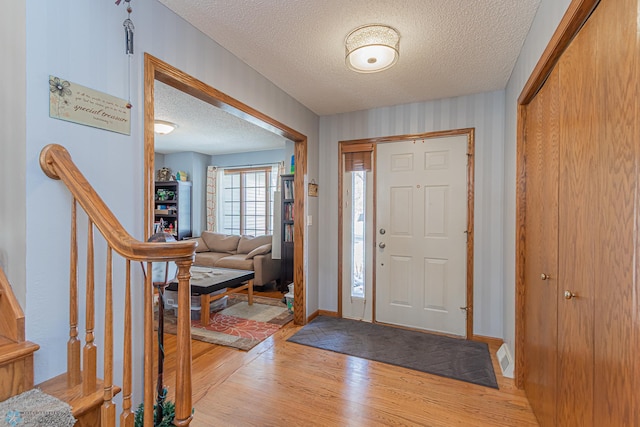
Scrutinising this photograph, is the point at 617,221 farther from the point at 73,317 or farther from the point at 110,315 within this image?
the point at 73,317

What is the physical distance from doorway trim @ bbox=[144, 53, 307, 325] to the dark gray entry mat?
40 cm

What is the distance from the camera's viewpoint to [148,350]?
950mm

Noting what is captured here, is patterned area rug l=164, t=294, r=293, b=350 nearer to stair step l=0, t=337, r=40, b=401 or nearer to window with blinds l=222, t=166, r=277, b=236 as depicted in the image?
stair step l=0, t=337, r=40, b=401

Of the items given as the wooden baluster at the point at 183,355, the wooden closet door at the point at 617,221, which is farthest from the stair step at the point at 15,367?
the wooden closet door at the point at 617,221

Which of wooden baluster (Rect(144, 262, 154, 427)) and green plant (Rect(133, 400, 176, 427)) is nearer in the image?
wooden baluster (Rect(144, 262, 154, 427))

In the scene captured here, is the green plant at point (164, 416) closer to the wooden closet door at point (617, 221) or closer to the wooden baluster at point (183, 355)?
the wooden baluster at point (183, 355)

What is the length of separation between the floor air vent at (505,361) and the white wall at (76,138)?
2536 mm

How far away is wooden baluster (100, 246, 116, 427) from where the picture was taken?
993 millimetres

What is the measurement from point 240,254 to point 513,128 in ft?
14.3

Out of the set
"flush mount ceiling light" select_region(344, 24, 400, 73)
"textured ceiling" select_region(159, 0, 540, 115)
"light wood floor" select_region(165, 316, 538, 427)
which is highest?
"textured ceiling" select_region(159, 0, 540, 115)

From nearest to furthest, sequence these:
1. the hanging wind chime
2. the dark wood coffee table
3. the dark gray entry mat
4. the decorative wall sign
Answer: the decorative wall sign
the hanging wind chime
the dark gray entry mat
the dark wood coffee table

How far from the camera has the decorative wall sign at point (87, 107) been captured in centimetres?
122

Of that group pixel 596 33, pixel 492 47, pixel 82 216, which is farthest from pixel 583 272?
pixel 82 216

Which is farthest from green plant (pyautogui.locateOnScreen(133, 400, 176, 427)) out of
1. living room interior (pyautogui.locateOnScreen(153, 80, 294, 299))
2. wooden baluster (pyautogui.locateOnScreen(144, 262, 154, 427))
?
living room interior (pyautogui.locateOnScreen(153, 80, 294, 299))
